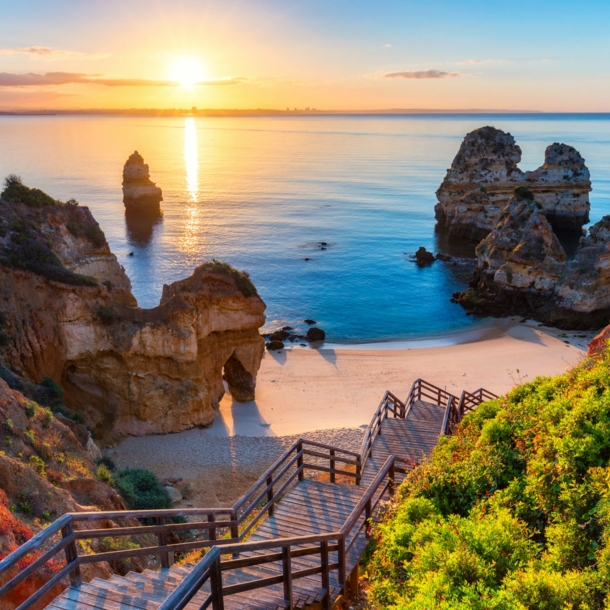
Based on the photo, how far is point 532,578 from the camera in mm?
6129

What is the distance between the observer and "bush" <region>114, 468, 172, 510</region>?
17438 millimetres

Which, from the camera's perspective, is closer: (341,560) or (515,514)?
(515,514)

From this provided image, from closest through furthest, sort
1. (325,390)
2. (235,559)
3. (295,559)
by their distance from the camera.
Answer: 1. (235,559)
2. (295,559)
3. (325,390)

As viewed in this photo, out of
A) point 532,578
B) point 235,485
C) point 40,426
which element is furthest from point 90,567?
point 235,485

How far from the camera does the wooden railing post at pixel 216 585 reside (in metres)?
5.95

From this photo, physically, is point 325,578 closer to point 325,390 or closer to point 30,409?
point 30,409

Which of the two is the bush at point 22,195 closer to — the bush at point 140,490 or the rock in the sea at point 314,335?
the bush at point 140,490

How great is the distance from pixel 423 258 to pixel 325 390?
36.5m

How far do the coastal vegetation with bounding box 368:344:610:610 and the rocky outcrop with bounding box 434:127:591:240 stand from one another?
7003 cm

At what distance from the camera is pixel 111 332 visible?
79.7 feet

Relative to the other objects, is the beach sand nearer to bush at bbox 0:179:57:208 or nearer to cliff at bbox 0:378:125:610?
cliff at bbox 0:378:125:610

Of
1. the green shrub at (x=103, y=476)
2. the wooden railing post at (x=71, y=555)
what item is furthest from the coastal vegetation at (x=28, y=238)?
the wooden railing post at (x=71, y=555)

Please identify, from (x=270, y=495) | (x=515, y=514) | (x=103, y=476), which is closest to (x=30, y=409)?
(x=103, y=476)

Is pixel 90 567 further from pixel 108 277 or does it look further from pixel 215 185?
pixel 215 185
